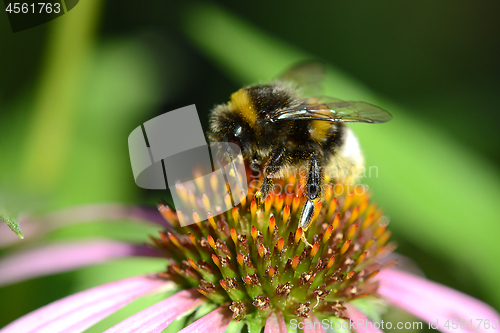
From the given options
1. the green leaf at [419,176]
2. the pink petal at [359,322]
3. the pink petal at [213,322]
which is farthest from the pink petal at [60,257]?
the green leaf at [419,176]

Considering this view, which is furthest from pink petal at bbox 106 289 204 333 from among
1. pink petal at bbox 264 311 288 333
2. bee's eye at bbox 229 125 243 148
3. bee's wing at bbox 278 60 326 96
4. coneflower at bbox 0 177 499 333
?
bee's wing at bbox 278 60 326 96

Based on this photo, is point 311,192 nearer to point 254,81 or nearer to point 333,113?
point 333,113

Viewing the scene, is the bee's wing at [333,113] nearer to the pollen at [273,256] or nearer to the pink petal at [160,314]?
the pollen at [273,256]

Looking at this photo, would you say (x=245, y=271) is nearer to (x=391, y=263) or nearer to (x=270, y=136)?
(x=270, y=136)

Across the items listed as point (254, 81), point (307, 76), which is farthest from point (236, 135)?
point (254, 81)

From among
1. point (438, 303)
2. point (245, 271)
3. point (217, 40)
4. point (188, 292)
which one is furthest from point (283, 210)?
point (217, 40)

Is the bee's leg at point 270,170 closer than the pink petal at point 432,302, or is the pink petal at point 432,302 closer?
the bee's leg at point 270,170
